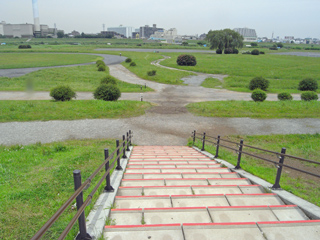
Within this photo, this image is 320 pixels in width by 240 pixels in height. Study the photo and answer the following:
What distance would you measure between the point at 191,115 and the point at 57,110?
34.2 ft

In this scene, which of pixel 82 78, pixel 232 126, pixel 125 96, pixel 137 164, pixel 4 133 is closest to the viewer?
pixel 137 164

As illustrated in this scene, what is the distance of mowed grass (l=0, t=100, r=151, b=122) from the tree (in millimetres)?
67477

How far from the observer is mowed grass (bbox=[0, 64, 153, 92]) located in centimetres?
2587

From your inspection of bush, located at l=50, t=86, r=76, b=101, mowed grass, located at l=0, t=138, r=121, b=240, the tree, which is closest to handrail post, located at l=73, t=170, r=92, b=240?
mowed grass, located at l=0, t=138, r=121, b=240

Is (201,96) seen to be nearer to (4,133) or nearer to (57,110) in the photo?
(57,110)

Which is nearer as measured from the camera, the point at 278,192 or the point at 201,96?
the point at 278,192

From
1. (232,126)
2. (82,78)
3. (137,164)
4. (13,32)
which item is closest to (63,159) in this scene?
(137,164)

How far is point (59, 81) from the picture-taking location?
102 feet

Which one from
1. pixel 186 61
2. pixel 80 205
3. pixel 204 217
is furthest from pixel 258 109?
pixel 186 61

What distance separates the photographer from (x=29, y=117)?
14820 millimetres

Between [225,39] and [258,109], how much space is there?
66.7m

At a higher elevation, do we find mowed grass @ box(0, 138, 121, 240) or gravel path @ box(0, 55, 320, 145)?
mowed grass @ box(0, 138, 121, 240)

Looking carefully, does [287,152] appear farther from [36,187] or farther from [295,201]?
[36,187]

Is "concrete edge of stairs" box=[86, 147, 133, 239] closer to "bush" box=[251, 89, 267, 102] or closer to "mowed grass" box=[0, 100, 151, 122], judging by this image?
"mowed grass" box=[0, 100, 151, 122]
